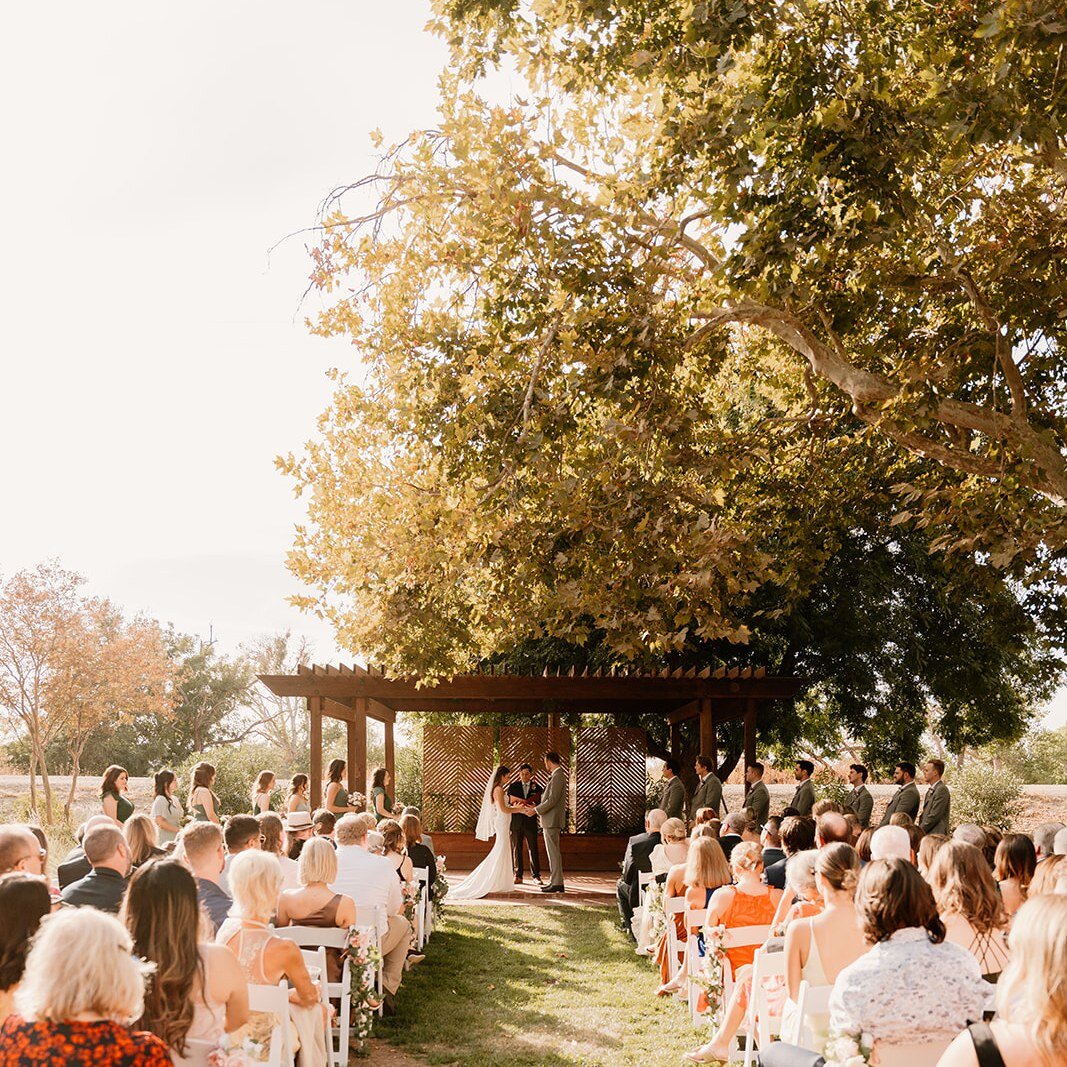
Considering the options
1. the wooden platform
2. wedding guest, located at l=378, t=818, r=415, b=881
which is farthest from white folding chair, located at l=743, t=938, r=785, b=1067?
the wooden platform

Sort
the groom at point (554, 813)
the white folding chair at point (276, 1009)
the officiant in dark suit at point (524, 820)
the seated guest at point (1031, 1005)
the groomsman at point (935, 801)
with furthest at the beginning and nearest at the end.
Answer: the officiant in dark suit at point (524, 820) → the groom at point (554, 813) → the groomsman at point (935, 801) → the white folding chair at point (276, 1009) → the seated guest at point (1031, 1005)

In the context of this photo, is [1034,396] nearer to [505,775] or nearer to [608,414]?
[608,414]

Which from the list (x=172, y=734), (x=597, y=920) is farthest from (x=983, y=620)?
(x=172, y=734)

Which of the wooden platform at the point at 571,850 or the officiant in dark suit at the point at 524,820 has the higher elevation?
the officiant in dark suit at the point at 524,820

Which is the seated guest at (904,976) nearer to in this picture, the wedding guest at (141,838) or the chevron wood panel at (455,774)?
the wedding guest at (141,838)

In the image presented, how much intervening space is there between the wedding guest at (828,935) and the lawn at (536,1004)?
2.35 meters

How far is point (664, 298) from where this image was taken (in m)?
10.8

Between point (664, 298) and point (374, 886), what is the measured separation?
231 inches

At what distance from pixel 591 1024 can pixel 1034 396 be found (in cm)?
829

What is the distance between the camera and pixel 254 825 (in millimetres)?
6660

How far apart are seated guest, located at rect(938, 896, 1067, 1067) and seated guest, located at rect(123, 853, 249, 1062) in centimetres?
251

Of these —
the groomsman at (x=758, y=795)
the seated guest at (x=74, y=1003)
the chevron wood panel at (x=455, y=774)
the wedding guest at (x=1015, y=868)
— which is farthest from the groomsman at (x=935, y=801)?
the seated guest at (x=74, y=1003)

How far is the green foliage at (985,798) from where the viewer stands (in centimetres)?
2386

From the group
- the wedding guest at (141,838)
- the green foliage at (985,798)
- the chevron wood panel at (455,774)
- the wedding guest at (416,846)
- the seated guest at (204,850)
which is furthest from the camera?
the green foliage at (985,798)
